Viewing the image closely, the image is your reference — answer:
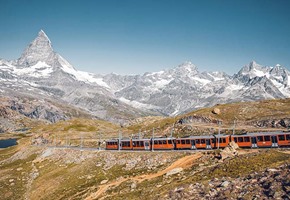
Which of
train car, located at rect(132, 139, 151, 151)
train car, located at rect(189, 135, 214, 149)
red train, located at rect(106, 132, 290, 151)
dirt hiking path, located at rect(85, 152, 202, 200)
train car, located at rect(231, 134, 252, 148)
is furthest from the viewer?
train car, located at rect(132, 139, 151, 151)

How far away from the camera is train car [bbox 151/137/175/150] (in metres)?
87.1

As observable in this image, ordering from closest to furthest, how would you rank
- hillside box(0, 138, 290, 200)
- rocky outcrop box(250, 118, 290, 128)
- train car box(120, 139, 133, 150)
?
hillside box(0, 138, 290, 200) → train car box(120, 139, 133, 150) → rocky outcrop box(250, 118, 290, 128)

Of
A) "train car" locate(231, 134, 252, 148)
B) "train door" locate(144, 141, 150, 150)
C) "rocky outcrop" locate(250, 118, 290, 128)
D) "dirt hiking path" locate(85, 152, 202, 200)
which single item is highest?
"rocky outcrop" locate(250, 118, 290, 128)

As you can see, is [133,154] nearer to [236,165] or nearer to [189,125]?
[236,165]

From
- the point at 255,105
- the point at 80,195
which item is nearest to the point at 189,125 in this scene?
the point at 255,105

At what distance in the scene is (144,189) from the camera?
176 feet

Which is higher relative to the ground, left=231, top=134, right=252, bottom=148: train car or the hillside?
left=231, top=134, right=252, bottom=148: train car

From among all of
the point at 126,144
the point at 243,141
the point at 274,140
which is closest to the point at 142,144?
the point at 126,144

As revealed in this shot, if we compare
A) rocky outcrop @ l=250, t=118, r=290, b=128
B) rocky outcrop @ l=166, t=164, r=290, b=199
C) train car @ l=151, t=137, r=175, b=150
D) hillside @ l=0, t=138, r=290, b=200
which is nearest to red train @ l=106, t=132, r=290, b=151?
train car @ l=151, t=137, r=175, b=150

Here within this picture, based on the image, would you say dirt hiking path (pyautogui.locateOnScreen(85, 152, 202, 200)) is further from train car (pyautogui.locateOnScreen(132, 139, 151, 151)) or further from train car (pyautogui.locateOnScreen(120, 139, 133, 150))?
train car (pyautogui.locateOnScreen(120, 139, 133, 150))

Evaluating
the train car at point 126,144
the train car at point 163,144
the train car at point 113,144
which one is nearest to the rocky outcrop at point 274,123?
the train car at point 163,144

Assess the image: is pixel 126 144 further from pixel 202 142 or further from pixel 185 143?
pixel 202 142

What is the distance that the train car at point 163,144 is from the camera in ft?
286

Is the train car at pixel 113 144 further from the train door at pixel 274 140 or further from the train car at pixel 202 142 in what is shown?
the train door at pixel 274 140
